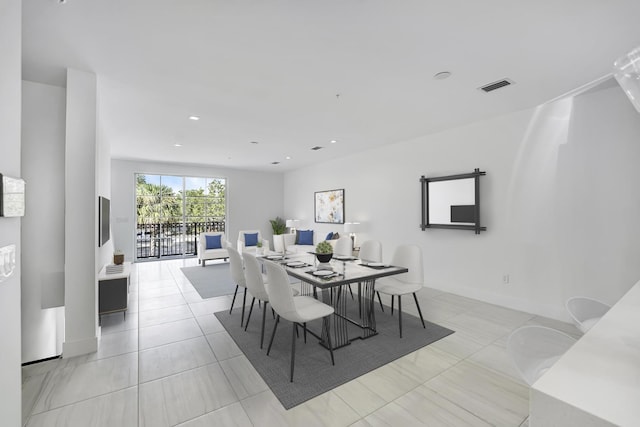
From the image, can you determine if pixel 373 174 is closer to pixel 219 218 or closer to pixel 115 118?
pixel 115 118

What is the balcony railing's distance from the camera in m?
7.81

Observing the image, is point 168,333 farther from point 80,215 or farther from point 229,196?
point 229,196

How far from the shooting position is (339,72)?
2.70 metres

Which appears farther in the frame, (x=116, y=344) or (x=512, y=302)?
(x=512, y=302)

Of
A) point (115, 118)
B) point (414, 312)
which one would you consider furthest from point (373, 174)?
point (115, 118)

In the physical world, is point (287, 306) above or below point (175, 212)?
below

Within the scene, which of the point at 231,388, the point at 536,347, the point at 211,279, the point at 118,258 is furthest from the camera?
the point at 211,279

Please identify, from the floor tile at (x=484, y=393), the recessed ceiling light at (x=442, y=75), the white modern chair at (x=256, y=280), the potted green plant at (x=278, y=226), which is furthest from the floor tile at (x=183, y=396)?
the potted green plant at (x=278, y=226)

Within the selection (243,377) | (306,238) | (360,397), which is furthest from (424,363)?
(306,238)

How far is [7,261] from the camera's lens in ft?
3.78

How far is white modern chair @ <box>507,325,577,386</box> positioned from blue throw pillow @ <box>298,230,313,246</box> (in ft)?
20.9

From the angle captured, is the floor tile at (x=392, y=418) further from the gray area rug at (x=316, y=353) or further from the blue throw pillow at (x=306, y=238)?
the blue throw pillow at (x=306, y=238)

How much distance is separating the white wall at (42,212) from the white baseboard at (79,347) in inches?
13.4

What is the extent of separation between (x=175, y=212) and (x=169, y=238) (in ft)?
2.60
